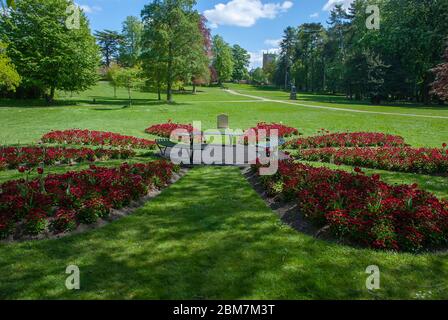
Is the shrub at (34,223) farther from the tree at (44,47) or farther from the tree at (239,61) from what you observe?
the tree at (239,61)

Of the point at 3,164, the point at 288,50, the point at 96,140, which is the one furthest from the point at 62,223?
the point at 288,50

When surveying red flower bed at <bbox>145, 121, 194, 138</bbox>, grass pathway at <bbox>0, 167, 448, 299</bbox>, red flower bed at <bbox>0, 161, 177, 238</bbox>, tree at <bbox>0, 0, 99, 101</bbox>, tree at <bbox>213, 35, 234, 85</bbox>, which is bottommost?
grass pathway at <bbox>0, 167, 448, 299</bbox>

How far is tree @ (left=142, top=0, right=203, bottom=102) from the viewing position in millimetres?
40844

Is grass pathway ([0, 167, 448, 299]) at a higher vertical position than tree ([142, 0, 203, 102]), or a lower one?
lower

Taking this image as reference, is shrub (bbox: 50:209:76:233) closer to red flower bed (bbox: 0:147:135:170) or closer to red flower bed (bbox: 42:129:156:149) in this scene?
red flower bed (bbox: 0:147:135:170)

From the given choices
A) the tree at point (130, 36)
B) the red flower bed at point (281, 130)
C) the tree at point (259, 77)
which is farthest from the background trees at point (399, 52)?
the tree at point (259, 77)

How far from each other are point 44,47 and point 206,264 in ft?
130

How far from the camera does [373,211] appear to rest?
6488 mm

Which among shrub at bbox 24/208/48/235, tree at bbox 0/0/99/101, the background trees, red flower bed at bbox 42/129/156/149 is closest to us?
shrub at bbox 24/208/48/235

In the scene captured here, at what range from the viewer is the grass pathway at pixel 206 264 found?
4723 millimetres

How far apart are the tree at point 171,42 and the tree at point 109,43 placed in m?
55.2

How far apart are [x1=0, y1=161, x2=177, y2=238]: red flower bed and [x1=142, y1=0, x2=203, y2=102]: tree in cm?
3415

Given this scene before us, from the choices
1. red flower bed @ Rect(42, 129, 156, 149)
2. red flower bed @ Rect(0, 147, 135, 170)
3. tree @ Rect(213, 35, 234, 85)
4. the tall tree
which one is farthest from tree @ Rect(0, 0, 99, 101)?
the tall tree

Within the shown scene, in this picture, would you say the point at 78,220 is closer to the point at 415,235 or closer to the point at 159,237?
the point at 159,237
